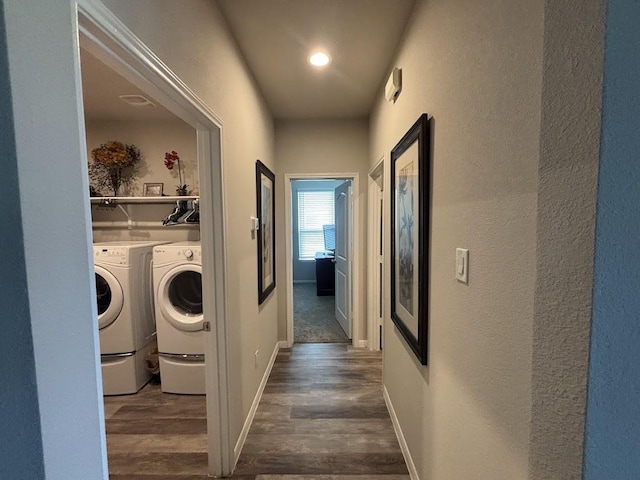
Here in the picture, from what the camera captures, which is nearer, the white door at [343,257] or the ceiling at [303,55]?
the ceiling at [303,55]

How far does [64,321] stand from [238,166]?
1471mm

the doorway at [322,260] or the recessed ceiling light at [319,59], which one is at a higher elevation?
the recessed ceiling light at [319,59]

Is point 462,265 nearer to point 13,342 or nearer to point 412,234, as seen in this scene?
point 412,234

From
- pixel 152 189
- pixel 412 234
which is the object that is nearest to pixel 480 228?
pixel 412 234

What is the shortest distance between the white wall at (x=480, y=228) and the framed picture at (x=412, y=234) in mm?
63

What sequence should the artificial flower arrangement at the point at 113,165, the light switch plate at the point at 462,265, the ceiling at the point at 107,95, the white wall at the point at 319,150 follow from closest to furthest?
the light switch plate at the point at 462,265 < the ceiling at the point at 107,95 < the artificial flower arrangement at the point at 113,165 < the white wall at the point at 319,150

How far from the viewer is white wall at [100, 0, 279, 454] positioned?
112 cm

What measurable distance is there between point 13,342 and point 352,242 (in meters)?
3.04

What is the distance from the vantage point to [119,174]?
119 inches

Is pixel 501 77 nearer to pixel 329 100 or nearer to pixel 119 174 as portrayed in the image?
pixel 329 100

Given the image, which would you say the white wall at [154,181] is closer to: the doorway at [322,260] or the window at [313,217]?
the doorway at [322,260]

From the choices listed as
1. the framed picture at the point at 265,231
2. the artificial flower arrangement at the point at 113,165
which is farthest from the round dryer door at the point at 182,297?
the artificial flower arrangement at the point at 113,165

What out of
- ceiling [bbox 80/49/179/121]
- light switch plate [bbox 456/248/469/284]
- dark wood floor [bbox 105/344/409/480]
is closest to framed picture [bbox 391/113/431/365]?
light switch plate [bbox 456/248/469/284]

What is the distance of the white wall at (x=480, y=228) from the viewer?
0.75m
